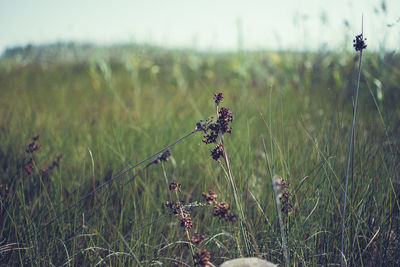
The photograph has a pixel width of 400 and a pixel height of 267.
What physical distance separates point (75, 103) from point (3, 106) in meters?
0.72

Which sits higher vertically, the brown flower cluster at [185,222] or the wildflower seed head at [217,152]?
the wildflower seed head at [217,152]

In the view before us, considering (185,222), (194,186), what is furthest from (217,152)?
(194,186)

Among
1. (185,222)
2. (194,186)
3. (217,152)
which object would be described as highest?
(217,152)

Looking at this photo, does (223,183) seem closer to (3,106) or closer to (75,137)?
(75,137)

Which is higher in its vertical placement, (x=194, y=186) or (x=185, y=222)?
(x=185, y=222)

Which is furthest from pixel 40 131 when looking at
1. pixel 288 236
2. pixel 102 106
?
pixel 288 236

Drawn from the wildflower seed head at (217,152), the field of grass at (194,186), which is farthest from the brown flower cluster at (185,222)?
the wildflower seed head at (217,152)

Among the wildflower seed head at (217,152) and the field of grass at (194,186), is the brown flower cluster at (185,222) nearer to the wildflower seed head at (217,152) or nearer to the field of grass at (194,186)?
the field of grass at (194,186)

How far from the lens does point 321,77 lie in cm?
413

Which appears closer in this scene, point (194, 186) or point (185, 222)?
point (185, 222)

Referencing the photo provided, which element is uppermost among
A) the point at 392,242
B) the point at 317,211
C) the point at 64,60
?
the point at 64,60

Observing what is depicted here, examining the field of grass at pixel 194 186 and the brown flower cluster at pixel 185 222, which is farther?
the field of grass at pixel 194 186

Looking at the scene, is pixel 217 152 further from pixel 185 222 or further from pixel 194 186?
pixel 194 186

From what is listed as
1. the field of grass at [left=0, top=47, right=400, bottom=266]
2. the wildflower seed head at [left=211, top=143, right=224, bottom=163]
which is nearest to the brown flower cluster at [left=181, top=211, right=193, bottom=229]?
the field of grass at [left=0, top=47, right=400, bottom=266]
